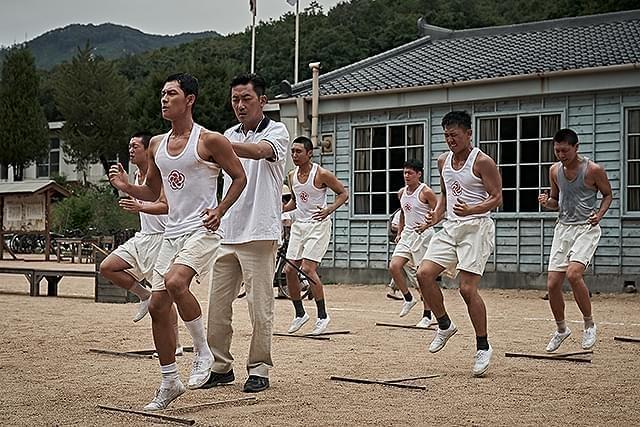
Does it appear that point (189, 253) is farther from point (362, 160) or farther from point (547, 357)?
point (362, 160)

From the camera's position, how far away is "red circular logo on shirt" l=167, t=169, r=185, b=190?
7348mm

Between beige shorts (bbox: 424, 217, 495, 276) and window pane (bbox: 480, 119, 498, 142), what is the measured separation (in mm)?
11654

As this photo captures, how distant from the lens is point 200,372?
785 cm

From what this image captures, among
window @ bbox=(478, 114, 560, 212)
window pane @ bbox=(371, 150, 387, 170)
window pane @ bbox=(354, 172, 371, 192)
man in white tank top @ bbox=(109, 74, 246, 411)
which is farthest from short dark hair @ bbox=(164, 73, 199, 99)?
window pane @ bbox=(354, 172, 371, 192)

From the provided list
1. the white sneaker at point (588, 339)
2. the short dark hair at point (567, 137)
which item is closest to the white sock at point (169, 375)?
the white sneaker at point (588, 339)

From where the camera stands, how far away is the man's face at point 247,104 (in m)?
8.23

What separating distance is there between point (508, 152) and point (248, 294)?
1324 cm

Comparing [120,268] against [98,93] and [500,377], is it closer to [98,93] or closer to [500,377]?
[500,377]

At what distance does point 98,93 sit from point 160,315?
56.1m

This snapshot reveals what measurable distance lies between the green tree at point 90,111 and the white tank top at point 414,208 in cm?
4772

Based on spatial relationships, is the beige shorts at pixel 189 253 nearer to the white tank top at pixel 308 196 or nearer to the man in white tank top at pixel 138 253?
the man in white tank top at pixel 138 253

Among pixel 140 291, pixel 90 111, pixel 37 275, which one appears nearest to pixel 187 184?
pixel 140 291

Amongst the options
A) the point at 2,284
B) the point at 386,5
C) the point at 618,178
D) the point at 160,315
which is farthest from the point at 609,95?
the point at 386,5

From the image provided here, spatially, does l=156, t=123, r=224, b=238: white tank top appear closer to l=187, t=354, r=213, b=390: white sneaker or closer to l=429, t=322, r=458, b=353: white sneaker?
l=187, t=354, r=213, b=390: white sneaker
